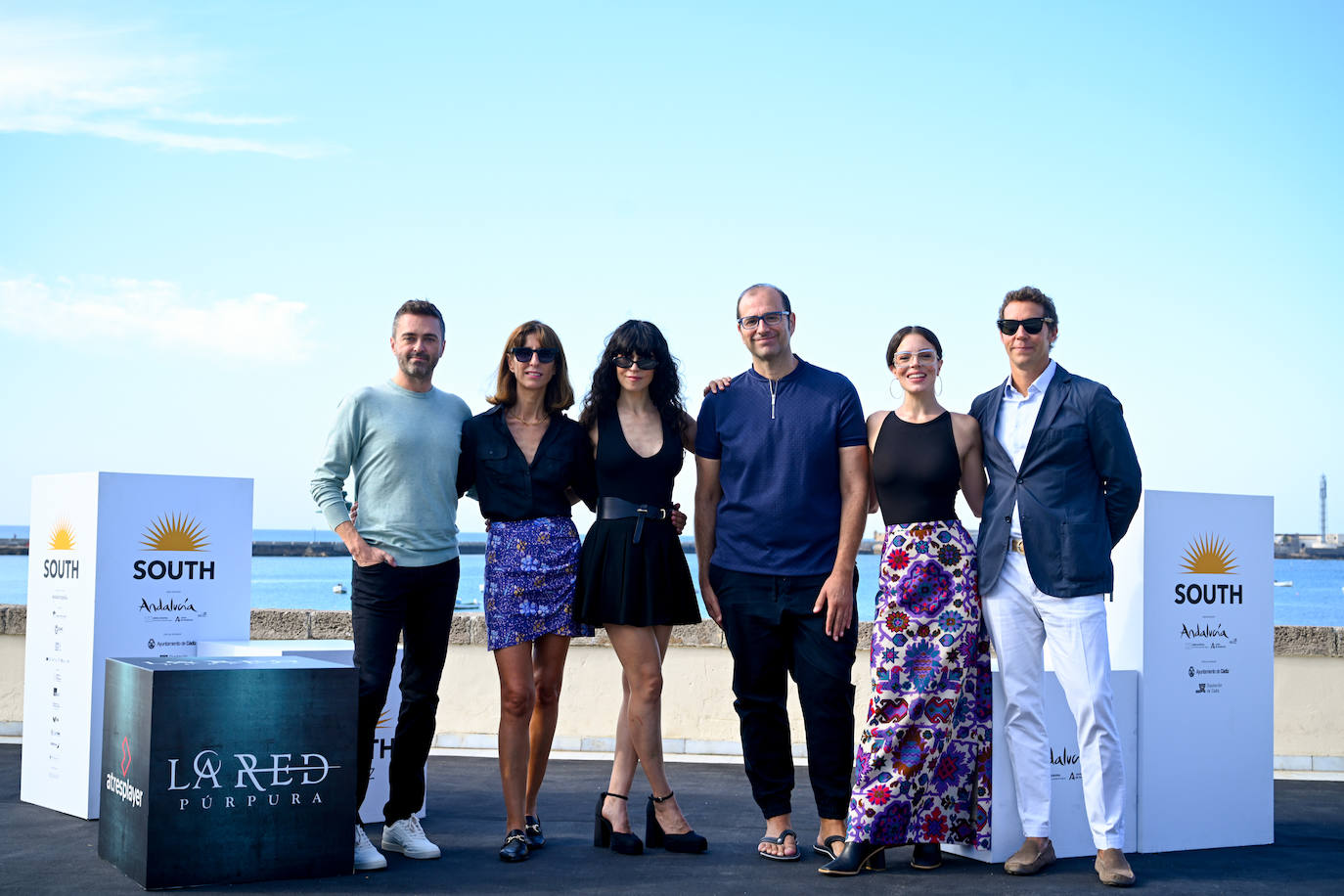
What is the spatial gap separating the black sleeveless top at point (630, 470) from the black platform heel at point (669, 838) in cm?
111

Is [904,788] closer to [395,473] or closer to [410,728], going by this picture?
[410,728]

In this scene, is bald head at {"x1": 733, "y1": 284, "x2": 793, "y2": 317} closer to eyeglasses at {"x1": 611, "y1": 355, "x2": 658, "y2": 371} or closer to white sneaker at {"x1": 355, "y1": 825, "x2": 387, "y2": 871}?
eyeglasses at {"x1": 611, "y1": 355, "x2": 658, "y2": 371}

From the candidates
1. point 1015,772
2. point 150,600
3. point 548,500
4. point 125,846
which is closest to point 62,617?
point 150,600

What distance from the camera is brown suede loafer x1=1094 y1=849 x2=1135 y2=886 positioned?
3895mm

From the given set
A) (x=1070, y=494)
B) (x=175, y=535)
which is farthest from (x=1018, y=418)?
(x=175, y=535)

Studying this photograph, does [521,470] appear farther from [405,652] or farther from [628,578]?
[405,652]

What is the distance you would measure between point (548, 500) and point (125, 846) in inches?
68.8

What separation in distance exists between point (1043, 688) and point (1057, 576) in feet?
1.46

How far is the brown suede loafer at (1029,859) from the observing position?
402 cm

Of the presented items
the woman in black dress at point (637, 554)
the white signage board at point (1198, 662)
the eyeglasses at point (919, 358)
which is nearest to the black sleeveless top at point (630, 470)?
the woman in black dress at point (637, 554)

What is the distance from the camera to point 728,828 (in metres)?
4.71

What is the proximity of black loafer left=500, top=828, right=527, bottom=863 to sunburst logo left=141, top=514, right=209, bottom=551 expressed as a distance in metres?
1.99

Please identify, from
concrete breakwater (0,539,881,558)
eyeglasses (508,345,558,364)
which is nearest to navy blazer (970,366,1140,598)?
eyeglasses (508,345,558,364)

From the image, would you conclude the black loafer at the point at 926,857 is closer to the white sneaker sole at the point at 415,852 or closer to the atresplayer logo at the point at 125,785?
the white sneaker sole at the point at 415,852
